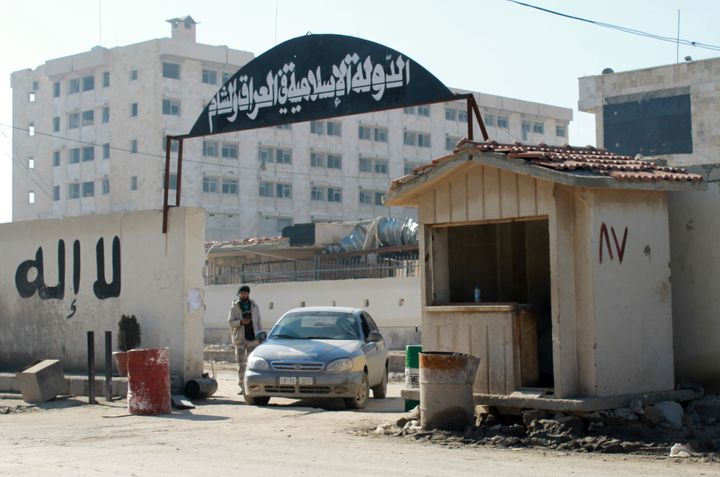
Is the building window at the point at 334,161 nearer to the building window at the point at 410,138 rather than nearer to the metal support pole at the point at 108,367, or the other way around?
the building window at the point at 410,138

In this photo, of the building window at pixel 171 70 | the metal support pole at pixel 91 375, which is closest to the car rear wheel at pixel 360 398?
the metal support pole at pixel 91 375

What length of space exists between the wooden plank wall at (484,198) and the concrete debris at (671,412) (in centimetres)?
255

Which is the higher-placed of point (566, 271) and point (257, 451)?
point (566, 271)

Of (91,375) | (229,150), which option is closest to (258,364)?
(91,375)

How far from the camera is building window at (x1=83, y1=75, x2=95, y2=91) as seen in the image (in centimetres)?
8000

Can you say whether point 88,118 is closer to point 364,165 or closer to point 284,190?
point 284,190

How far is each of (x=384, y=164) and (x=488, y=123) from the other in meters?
11.7

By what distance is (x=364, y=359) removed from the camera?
1617 centimetres

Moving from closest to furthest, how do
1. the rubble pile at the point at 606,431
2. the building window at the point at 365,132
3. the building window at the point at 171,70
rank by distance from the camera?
1. the rubble pile at the point at 606,431
2. the building window at the point at 171,70
3. the building window at the point at 365,132

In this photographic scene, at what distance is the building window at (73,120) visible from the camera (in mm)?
81250

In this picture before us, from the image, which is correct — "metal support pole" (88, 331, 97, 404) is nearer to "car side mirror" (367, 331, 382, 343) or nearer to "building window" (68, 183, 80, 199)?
"car side mirror" (367, 331, 382, 343)

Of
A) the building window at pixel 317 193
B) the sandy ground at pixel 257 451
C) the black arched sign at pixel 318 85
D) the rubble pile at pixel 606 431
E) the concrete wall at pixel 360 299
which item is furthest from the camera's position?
the building window at pixel 317 193

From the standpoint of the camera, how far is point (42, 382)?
1753cm

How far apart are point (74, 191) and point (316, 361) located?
69.6 meters
